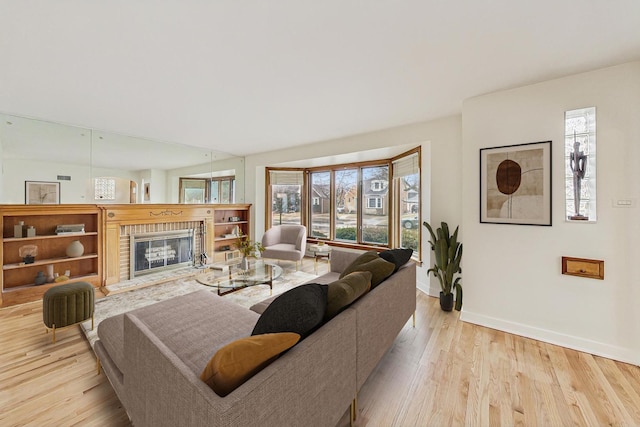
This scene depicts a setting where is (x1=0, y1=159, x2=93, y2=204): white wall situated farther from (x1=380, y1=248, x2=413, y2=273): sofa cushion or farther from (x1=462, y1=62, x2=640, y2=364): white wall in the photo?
(x1=462, y1=62, x2=640, y2=364): white wall

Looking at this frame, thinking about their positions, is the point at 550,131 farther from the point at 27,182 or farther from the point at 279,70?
the point at 27,182

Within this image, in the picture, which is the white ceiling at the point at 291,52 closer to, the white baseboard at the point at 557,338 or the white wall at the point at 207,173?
the white wall at the point at 207,173

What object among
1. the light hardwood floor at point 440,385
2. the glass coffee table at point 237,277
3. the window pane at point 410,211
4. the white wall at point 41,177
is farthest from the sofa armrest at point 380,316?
the white wall at point 41,177

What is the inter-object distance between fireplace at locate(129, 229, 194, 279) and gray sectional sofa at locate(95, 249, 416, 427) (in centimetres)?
280

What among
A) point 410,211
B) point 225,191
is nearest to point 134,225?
point 225,191

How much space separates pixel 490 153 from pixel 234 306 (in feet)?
9.63

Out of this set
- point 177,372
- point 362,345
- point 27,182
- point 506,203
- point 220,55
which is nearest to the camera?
point 177,372

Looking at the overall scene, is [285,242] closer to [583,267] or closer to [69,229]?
[69,229]

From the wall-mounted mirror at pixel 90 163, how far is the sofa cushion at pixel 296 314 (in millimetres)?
4101

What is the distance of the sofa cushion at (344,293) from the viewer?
135 centimetres

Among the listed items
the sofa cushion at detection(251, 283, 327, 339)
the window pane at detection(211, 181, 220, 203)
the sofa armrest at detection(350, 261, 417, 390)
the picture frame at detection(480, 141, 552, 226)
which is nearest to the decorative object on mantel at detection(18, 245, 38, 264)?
the window pane at detection(211, 181, 220, 203)

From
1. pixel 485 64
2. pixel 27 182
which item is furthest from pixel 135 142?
pixel 485 64

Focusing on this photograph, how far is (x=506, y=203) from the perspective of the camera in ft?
8.36

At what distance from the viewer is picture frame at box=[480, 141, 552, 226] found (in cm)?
237
